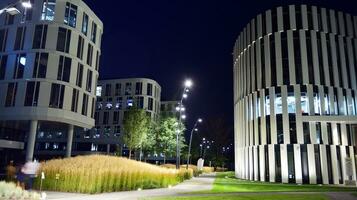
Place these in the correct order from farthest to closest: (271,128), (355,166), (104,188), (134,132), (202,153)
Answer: (202,153) < (134,132) < (271,128) < (355,166) < (104,188)

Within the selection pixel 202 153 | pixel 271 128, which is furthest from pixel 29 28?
pixel 202 153

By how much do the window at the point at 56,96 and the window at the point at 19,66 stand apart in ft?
13.8

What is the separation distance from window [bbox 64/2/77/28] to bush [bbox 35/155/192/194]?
2569 centimetres

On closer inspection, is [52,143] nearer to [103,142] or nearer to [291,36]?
[103,142]

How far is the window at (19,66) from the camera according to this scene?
3791 cm

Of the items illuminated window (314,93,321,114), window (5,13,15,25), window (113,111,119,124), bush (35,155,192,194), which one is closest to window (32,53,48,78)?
window (5,13,15,25)

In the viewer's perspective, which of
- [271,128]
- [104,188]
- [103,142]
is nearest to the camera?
[104,188]

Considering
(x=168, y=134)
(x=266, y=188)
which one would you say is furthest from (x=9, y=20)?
(x=266, y=188)

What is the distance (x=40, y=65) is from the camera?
124 ft

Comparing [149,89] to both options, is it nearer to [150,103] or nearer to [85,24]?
[150,103]

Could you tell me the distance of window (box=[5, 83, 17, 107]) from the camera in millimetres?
37188

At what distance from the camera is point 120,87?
8394 centimetres

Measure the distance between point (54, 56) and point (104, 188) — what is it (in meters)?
25.7

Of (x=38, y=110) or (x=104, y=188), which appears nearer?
(x=104, y=188)
